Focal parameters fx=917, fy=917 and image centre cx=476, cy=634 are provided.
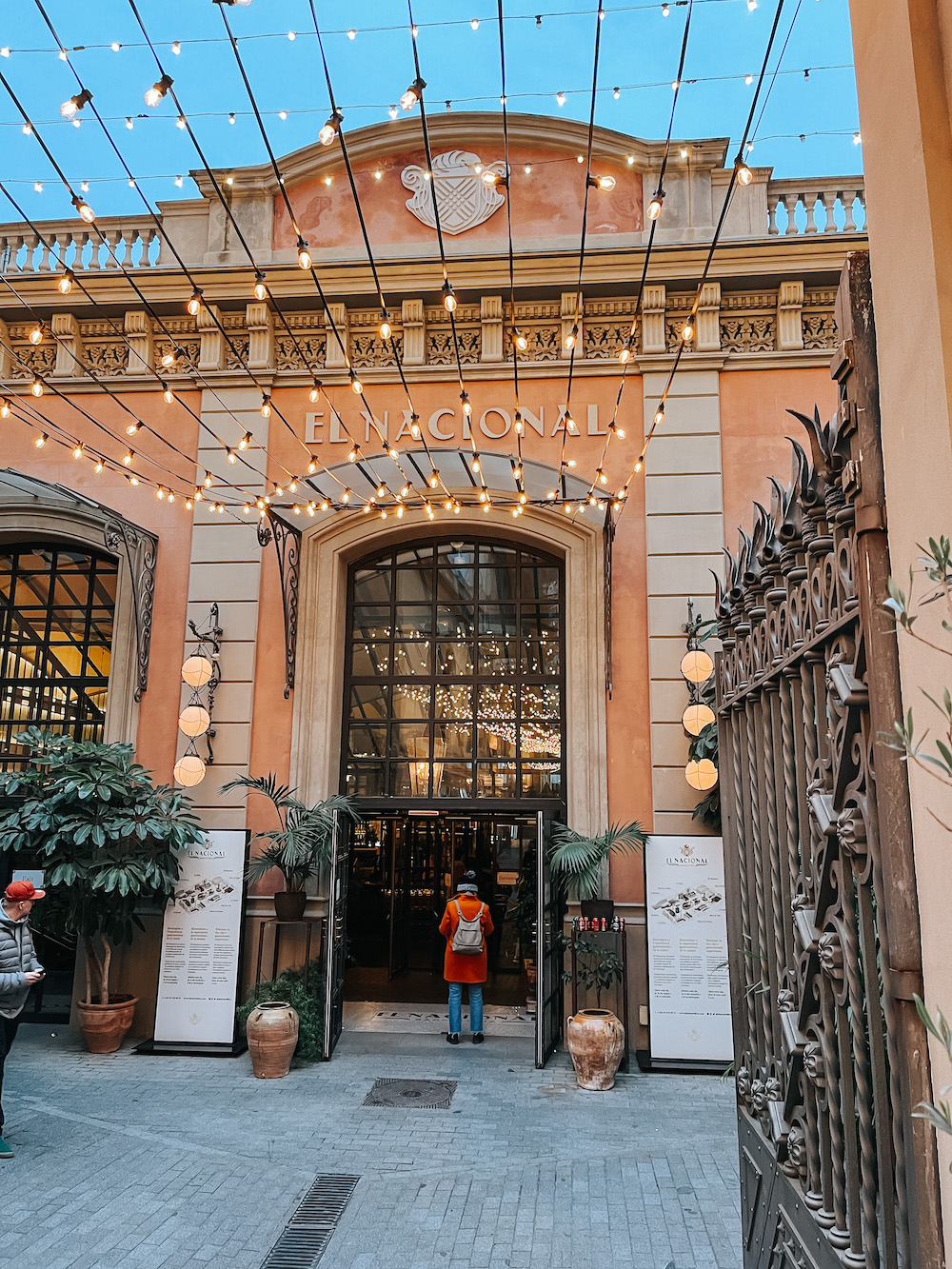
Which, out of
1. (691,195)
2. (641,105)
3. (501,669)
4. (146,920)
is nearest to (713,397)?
(691,195)

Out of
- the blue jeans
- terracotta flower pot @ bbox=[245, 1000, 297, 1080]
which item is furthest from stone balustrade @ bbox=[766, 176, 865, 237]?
terracotta flower pot @ bbox=[245, 1000, 297, 1080]

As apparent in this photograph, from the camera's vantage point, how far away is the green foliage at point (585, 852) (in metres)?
9.18

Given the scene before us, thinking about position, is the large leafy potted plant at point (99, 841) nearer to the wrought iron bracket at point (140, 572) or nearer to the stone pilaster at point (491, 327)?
the wrought iron bracket at point (140, 572)

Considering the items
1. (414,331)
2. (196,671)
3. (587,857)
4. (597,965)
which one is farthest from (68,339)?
(597,965)

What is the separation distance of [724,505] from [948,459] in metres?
8.99

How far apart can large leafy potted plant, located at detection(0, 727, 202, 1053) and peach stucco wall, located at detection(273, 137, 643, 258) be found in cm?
667

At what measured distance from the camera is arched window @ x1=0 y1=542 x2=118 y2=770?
11359mm

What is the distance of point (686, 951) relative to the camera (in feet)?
29.2

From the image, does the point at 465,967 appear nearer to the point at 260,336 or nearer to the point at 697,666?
the point at 697,666

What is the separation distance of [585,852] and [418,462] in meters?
4.73

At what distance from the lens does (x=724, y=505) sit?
1043 cm

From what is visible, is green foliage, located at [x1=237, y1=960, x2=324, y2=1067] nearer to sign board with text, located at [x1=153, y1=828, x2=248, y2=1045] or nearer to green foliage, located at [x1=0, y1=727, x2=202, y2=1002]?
sign board with text, located at [x1=153, y1=828, x2=248, y2=1045]

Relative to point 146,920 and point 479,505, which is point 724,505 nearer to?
point 479,505

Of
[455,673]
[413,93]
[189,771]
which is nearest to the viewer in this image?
[413,93]
